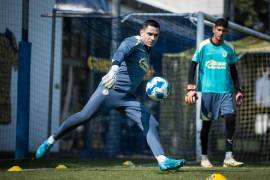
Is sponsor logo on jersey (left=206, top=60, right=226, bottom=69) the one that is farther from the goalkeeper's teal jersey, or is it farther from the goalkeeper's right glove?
the goalkeeper's right glove

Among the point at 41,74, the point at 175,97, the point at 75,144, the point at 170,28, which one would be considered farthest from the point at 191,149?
the point at 75,144

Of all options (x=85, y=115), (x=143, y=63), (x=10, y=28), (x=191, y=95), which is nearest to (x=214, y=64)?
(x=191, y=95)

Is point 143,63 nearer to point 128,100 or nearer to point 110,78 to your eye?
point 128,100

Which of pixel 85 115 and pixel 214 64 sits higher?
pixel 214 64

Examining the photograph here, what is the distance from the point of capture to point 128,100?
873cm

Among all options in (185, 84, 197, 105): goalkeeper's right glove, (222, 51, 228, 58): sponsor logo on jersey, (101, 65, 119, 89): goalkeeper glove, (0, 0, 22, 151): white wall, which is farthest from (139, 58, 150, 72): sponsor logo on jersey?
(0, 0, 22, 151): white wall

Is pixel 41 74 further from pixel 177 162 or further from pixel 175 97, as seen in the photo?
pixel 177 162

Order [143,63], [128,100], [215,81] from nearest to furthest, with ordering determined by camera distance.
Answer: [128,100], [143,63], [215,81]

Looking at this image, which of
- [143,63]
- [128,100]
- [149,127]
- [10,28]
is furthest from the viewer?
[10,28]

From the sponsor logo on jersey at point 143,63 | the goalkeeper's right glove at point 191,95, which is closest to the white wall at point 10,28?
the goalkeeper's right glove at point 191,95

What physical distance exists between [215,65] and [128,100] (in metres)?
2.56

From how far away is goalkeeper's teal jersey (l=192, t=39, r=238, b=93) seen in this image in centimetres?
1081

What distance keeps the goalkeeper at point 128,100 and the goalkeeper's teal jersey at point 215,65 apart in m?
2.14

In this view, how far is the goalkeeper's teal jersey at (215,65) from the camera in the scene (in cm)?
1081
